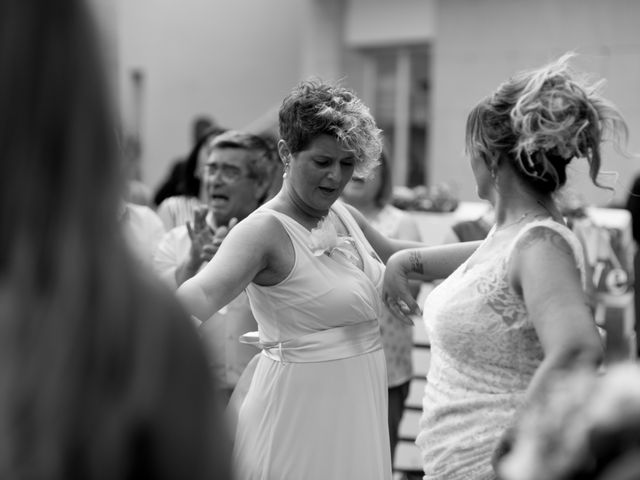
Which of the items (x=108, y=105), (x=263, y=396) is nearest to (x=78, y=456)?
(x=108, y=105)

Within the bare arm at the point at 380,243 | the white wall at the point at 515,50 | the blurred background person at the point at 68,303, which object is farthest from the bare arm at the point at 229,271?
the white wall at the point at 515,50

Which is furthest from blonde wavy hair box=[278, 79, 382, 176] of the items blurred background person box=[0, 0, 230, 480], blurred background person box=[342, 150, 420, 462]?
blurred background person box=[0, 0, 230, 480]

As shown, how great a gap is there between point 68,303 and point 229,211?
323 cm

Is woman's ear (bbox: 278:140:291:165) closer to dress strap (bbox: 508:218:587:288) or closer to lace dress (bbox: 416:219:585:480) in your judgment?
lace dress (bbox: 416:219:585:480)

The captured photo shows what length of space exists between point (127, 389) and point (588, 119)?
1.72m

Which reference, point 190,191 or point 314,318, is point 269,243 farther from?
point 190,191

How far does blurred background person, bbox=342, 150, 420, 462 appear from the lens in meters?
4.85

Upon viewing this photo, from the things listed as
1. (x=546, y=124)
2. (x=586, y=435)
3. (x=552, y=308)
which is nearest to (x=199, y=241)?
(x=546, y=124)

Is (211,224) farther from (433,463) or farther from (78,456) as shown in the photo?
(78,456)

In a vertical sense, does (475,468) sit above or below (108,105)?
below

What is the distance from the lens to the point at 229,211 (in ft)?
13.5

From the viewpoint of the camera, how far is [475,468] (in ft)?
7.94

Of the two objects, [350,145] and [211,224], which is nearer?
[350,145]

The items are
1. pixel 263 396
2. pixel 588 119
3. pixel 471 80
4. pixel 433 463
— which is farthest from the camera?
pixel 471 80
